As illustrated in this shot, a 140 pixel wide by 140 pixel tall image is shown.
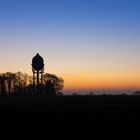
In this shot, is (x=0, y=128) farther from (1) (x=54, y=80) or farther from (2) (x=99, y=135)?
(1) (x=54, y=80)

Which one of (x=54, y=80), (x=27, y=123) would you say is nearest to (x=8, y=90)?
(x=54, y=80)

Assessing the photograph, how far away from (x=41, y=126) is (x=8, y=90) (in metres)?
106

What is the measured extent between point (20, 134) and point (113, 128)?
507 cm

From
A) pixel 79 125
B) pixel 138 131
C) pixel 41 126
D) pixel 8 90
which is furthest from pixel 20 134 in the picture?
pixel 8 90

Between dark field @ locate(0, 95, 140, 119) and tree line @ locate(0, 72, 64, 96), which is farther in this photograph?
tree line @ locate(0, 72, 64, 96)

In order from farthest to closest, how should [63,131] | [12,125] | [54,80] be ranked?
[54,80], [12,125], [63,131]

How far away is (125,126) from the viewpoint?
19766 mm

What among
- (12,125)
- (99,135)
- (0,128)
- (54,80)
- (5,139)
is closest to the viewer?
(5,139)

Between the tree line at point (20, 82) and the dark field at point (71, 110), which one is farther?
the tree line at point (20, 82)

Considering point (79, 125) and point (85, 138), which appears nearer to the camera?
point (85, 138)

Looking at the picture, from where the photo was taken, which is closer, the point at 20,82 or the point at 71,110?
the point at 71,110

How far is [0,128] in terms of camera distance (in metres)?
19.2

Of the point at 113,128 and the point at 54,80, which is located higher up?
the point at 54,80

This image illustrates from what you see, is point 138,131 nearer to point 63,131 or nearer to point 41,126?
point 63,131
